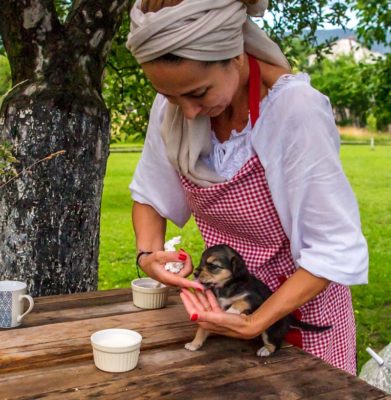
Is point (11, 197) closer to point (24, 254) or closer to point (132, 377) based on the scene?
point (24, 254)

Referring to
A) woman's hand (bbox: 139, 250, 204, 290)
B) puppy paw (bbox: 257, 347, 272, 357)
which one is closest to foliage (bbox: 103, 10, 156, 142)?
woman's hand (bbox: 139, 250, 204, 290)

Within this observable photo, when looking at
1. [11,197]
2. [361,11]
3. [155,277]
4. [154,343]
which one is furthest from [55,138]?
[361,11]

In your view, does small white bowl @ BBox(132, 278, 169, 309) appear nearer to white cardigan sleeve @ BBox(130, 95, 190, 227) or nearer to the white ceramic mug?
white cardigan sleeve @ BBox(130, 95, 190, 227)

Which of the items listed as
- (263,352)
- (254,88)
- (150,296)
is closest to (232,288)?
(263,352)

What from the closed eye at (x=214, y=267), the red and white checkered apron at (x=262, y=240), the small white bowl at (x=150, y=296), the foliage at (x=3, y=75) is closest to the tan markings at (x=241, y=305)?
the closed eye at (x=214, y=267)

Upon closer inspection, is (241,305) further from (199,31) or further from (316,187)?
(199,31)

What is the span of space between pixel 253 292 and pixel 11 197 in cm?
189

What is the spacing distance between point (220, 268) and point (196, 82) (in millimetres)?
533

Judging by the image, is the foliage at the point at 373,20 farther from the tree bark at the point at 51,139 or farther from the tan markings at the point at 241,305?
the tan markings at the point at 241,305

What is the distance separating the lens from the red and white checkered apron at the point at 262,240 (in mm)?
1999

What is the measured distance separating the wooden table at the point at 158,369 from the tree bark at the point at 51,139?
1.27 meters

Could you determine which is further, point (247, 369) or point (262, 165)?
point (262, 165)

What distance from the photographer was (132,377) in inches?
68.5

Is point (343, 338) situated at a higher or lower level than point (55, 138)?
lower
